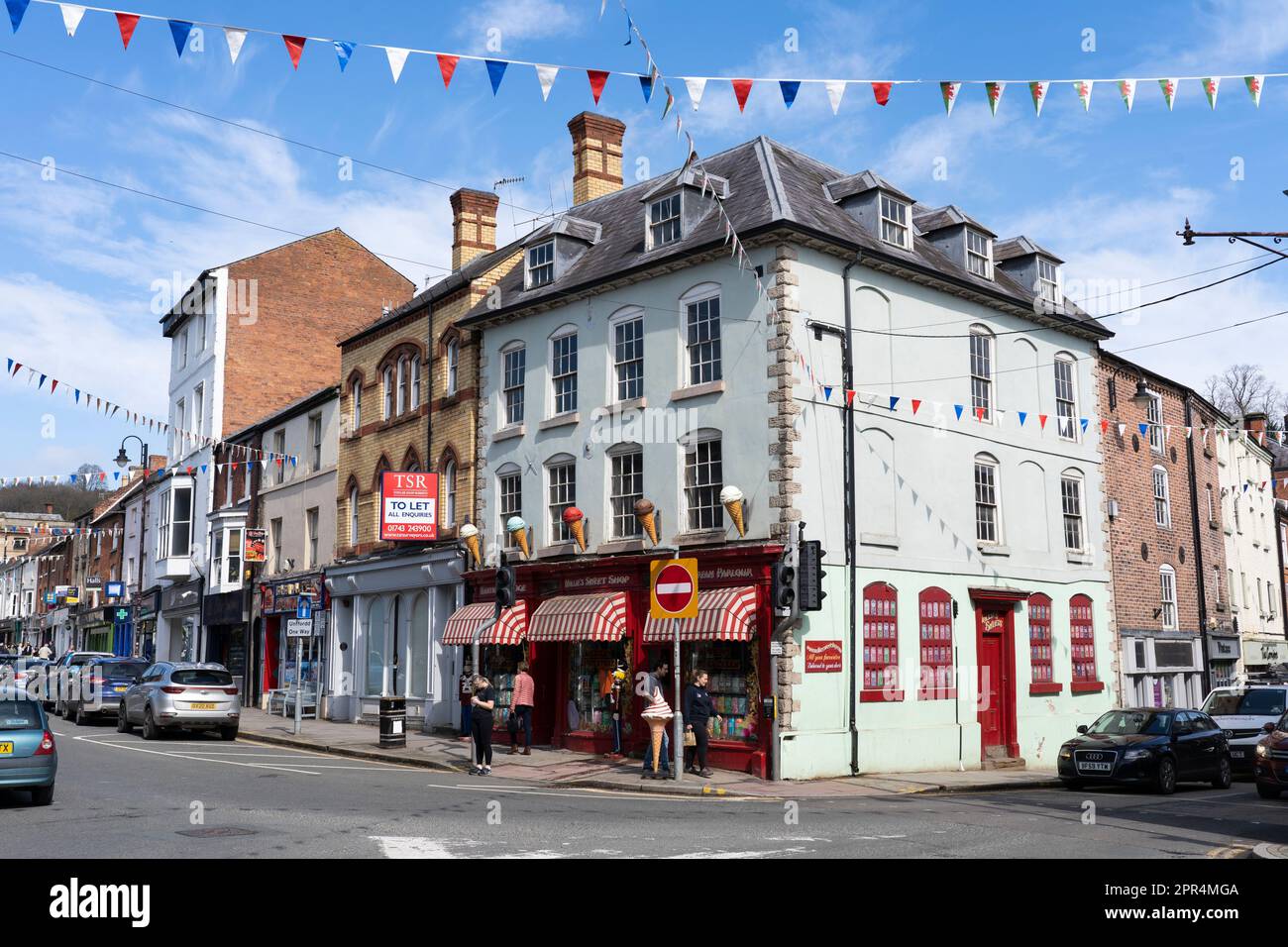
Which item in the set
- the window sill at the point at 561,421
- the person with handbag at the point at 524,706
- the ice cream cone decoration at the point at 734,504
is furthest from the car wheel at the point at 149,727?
the ice cream cone decoration at the point at 734,504

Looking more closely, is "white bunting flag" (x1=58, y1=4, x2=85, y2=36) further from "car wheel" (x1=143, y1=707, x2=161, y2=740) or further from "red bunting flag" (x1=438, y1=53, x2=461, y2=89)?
"car wheel" (x1=143, y1=707, x2=161, y2=740)

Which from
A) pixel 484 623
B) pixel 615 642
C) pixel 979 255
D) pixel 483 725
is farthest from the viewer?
pixel 979 255

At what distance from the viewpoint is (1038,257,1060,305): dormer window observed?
90.9ft

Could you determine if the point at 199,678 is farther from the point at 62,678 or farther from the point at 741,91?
the point at 741,91

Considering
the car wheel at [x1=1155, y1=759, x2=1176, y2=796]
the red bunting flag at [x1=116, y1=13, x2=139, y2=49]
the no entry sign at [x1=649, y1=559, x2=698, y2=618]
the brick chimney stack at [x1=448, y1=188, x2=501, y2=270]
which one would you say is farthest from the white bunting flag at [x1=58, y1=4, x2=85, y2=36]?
the brick chimney stack at [x1=448, y1=188, x2=501, y2=270]

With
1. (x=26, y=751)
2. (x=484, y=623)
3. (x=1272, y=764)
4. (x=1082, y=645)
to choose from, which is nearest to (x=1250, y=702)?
(x=1082, y=645)

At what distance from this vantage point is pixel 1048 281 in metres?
27.9

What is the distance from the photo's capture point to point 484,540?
26.5 m

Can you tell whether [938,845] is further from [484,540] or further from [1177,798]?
[484,540]

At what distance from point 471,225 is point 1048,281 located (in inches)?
648

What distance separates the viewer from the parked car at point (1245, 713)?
77.2ft

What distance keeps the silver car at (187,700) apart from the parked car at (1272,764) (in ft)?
66.1

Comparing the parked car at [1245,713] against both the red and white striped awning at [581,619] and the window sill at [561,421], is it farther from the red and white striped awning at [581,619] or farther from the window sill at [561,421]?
the window sill at [561,421]
